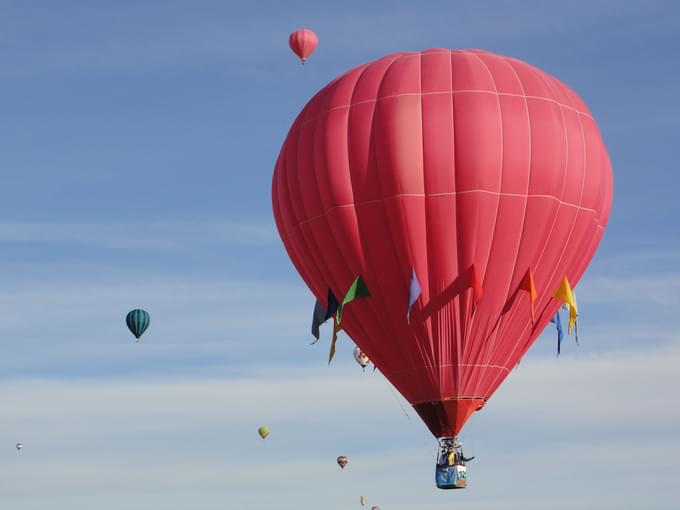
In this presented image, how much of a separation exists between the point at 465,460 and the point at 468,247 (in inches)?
202

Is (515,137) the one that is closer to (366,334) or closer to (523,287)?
(523,287)

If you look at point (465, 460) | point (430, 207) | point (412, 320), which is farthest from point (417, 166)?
point (465, 460)

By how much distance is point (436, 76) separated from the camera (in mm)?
40781

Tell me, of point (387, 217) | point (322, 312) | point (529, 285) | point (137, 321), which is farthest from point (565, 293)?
point (137, 321)

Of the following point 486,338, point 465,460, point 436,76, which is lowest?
point 465,460

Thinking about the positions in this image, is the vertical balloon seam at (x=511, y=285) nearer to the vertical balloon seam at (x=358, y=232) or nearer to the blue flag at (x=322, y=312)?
the vertical balloon seam at (x=358, y=232)

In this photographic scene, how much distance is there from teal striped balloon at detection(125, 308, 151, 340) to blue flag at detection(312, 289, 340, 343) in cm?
1880

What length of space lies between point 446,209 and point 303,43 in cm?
1501

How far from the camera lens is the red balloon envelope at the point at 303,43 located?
53.1m

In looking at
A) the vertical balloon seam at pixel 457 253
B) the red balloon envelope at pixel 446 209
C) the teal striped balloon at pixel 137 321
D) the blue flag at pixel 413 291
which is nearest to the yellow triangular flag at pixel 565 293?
the red balloon envelope at pixel 446 209

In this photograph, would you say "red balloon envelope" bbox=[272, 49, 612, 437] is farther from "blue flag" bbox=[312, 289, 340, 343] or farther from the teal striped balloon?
the teal striped balloon

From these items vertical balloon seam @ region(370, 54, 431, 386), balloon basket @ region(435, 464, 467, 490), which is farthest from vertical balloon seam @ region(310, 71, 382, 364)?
balloon basket @ region(435, 464, 467, 490)

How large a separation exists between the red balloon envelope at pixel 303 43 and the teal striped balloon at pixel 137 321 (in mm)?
13191

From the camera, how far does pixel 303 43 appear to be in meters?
53.2
